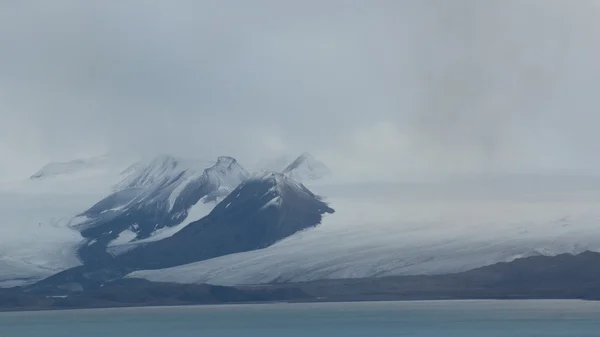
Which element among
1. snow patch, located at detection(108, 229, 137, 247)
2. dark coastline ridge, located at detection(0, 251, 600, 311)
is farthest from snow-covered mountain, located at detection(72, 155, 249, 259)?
dark coastline ridge, located at detection(0, 251, 600, 311)

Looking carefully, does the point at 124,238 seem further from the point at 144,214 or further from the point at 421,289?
the point at 421,289

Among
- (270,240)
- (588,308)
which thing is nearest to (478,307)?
(588,308)

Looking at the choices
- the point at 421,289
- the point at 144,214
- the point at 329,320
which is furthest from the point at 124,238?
the point at 329,320

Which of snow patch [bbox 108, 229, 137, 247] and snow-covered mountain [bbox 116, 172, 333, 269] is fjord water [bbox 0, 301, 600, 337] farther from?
snow patch [bbox 108, 229, 137, 247]

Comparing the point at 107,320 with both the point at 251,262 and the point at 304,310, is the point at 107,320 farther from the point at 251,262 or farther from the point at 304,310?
the point at 251,262

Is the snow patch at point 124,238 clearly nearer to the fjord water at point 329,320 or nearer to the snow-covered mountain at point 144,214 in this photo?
the snow-covered mountain at point 144,214

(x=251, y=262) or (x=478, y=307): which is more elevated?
(x=251, y=262)
